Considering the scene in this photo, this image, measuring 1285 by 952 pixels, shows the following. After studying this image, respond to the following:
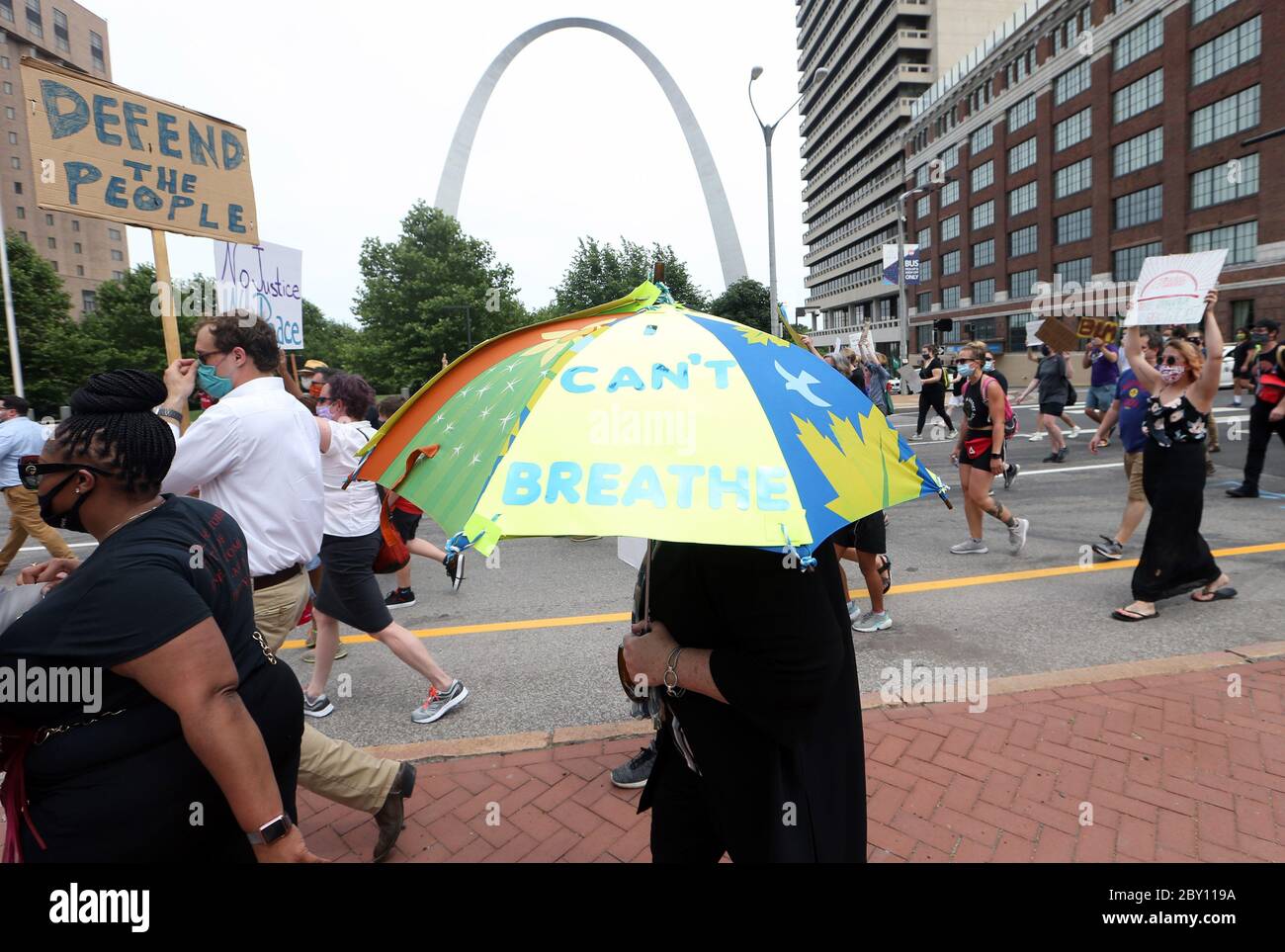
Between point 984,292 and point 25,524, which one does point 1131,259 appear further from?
point 25,524

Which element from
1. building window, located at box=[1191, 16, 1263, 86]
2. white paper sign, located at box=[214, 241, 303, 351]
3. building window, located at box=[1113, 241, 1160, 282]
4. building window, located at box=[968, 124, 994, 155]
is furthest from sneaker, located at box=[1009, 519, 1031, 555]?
building window, located at box=[968, 124, 994, 155]

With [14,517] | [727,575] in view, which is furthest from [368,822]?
[14,517]

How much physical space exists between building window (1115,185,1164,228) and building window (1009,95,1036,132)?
1109cm

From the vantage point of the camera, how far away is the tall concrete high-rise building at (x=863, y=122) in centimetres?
6725

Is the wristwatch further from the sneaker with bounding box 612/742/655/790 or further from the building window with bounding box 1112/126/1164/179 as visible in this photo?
the building window with bounding box 1112/126/1164/179

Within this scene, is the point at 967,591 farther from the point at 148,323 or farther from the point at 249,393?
the point at 148,323

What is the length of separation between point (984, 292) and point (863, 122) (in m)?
30.8

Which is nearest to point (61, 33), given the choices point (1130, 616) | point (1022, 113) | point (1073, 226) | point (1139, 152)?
point (1022, 113)

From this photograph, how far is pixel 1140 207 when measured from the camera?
4131 centimetres

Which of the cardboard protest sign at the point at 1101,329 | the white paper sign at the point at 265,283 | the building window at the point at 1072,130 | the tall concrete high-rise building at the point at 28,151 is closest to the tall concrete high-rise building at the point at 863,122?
the building window at the point at 1072,130

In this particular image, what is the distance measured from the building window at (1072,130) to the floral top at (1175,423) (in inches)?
1979

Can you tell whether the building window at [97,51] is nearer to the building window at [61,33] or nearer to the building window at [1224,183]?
the building window at [61,33]

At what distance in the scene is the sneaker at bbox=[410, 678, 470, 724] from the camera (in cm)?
391

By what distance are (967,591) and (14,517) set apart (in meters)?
9.22
